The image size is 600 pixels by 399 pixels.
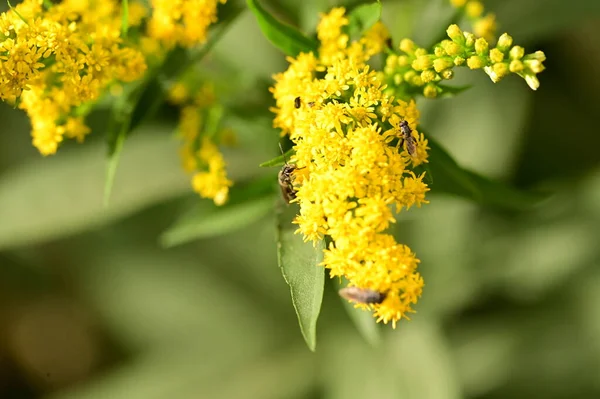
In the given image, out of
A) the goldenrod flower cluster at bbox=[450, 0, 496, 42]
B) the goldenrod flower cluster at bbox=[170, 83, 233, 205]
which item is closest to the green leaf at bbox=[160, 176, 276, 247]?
the goldenrod flower cluster at bbox=[170, 83, 233, 205]

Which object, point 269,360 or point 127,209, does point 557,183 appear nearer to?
point 269,360

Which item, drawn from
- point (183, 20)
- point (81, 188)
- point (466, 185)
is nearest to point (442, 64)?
point (466, 185)

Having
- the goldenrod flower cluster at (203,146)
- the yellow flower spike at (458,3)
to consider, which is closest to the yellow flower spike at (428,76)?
the yellow flower spike at (458,3)

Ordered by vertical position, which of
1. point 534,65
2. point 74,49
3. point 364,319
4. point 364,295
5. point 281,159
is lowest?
point 364,319

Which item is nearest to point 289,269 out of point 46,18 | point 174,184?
point 46,18

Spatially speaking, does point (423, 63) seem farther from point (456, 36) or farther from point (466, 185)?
point (466, 185)
